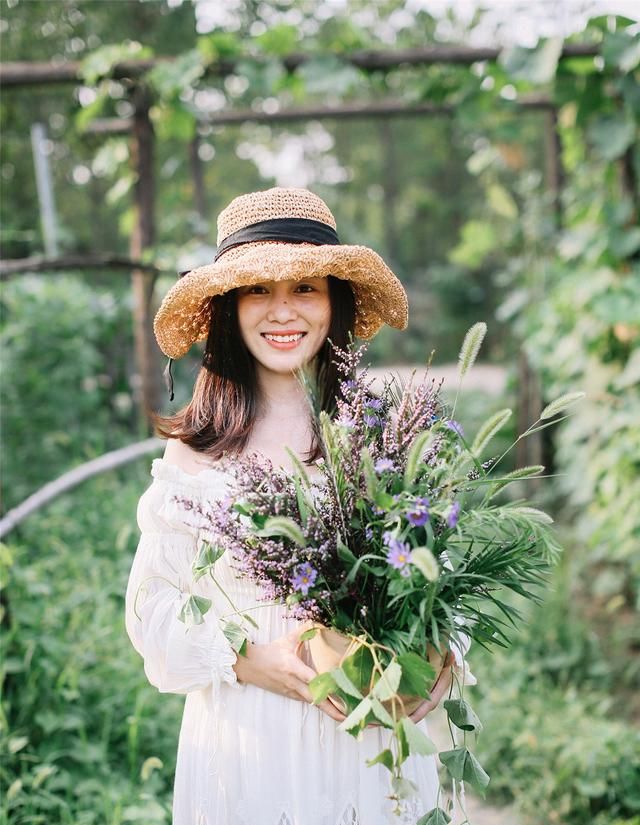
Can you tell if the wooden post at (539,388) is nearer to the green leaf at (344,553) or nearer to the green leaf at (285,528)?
the green leaf at (344,553)

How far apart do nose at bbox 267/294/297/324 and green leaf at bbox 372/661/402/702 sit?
79 cm

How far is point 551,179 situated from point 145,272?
3150 mm

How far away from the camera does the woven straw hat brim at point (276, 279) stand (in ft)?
5.49

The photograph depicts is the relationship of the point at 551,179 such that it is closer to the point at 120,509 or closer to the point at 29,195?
the point at 120,509

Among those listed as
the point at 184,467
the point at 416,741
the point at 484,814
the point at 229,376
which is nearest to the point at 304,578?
the point at 416,741

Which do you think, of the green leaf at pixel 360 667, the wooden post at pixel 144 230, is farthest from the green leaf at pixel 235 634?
the wooden post at pixel 144 230

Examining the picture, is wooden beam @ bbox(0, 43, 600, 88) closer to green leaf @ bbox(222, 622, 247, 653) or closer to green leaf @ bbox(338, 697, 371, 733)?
green leaf @ bbox(222, 622, 247, 653)

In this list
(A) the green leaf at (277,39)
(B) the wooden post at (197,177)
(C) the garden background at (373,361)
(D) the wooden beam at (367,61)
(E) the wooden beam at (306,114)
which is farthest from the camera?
(B) the wooden post at (197,177)

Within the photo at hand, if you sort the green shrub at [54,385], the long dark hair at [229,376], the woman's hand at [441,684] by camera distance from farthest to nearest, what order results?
the green shrub at [54,385]
the long dark hair at [229,376]
the woman's hand at [441,684]

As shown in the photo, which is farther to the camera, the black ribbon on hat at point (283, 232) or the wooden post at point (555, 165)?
the wooden post at point (555, 165)

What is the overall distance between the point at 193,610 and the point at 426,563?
0.50 metres

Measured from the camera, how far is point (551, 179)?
606 centimetres

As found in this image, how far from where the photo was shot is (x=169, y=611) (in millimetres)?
1644

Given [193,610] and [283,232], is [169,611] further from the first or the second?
[283,232]
